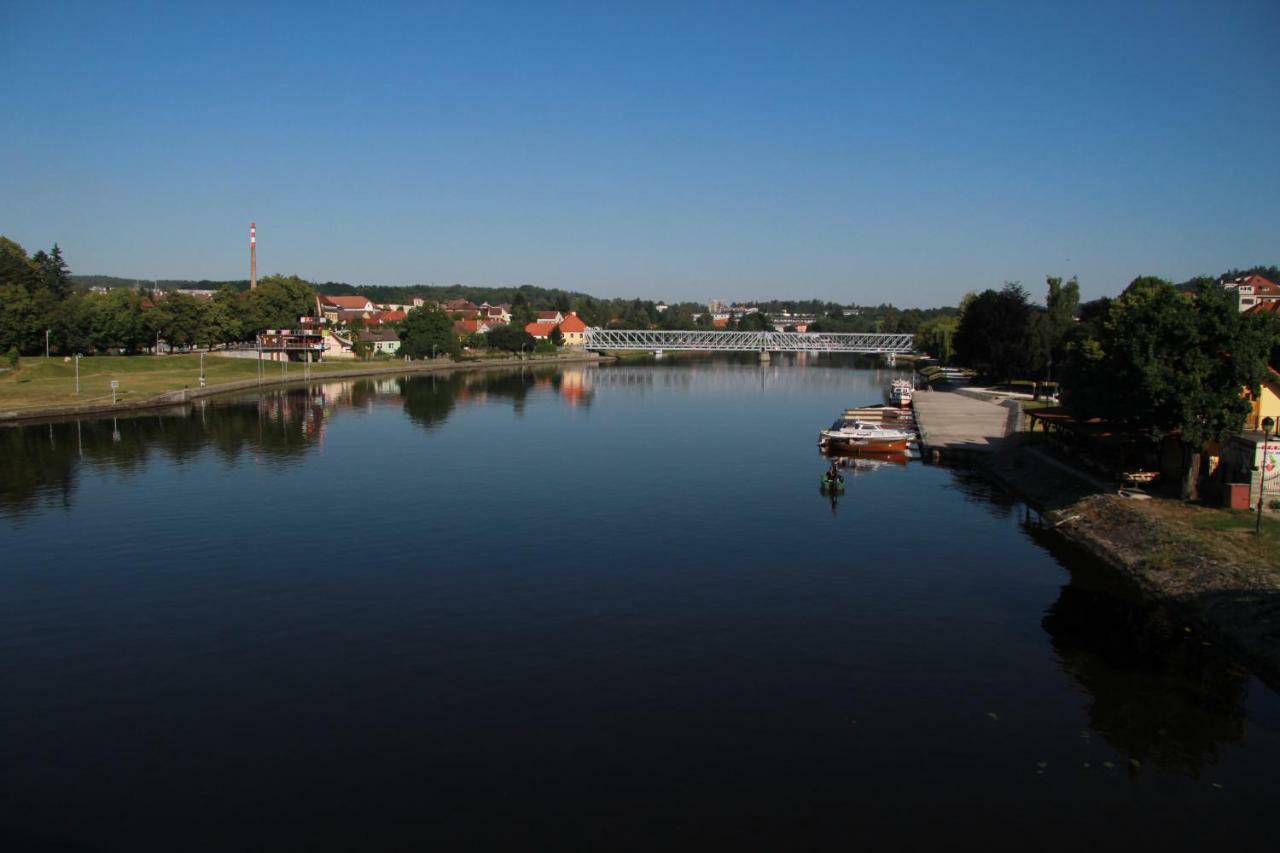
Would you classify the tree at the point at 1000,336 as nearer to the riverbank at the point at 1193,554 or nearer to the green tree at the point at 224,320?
the riverbank at the point at 1193,554

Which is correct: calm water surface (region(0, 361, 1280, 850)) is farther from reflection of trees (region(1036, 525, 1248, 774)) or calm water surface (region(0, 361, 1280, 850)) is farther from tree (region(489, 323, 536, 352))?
tree (region(489, 323, 536, 352))

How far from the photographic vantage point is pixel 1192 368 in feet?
72.0

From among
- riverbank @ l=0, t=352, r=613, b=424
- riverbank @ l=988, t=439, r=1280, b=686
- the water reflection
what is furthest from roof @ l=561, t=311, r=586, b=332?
riverbank @ l=988, t=439, r=1280, b=686

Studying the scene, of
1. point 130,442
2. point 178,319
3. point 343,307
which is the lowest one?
point 130,442

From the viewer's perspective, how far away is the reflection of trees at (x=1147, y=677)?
12.4 m

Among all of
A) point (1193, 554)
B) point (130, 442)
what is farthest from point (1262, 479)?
point (130, 442)

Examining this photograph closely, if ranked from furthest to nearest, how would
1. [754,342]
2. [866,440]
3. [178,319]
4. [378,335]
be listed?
1. [754,342]
2. [378,335]
3. [178,319]
4. [866,440]

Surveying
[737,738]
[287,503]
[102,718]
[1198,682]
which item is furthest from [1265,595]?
[287,503]

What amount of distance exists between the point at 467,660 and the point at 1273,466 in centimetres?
1795

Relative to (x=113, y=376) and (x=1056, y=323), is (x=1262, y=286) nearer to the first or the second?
(x=1056, y=323)

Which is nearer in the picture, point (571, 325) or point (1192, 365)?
point (1192, 365)

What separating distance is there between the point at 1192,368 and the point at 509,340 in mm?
89280

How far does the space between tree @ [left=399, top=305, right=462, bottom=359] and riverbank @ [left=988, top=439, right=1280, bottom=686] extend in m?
75.3

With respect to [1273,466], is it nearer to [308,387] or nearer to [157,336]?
[308,387]
